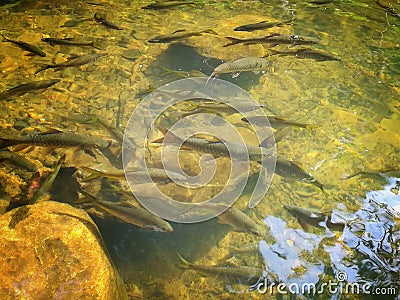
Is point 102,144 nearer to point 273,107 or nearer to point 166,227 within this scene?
point 166,227

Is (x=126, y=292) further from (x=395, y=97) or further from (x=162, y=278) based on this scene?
(x=395, y=97)

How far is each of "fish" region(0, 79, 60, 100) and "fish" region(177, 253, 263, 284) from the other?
3.22 m

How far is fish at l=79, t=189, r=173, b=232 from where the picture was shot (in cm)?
318

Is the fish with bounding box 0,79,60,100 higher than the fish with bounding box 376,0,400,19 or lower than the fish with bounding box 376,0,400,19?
lower

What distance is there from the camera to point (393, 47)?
6.72 m

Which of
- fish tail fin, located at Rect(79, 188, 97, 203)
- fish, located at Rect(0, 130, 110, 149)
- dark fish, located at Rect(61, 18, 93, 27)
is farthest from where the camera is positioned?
dark fish, located at Rect(61, 18, 93, 27)

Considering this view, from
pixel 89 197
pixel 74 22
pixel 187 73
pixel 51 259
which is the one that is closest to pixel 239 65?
pixel 187 73

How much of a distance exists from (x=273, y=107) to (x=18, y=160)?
3448 mm

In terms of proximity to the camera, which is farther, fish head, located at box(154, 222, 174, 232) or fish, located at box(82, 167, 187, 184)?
fish, located at box(82, 167, 187, 184)

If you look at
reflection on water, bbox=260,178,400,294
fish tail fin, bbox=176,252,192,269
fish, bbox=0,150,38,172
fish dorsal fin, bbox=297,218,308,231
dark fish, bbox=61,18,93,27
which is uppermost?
dark fish, bbox=61,18,93,27

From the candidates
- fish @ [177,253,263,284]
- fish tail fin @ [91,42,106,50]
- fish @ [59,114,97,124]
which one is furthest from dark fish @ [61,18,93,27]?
fish @ [177,253,263,284]

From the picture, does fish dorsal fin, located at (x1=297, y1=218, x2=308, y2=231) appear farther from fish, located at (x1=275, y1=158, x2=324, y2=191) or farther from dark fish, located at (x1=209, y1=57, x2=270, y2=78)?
dark fish, located at (x1=209, y1=57, x2=270, y2=78)

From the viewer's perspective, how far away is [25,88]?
4605 mm

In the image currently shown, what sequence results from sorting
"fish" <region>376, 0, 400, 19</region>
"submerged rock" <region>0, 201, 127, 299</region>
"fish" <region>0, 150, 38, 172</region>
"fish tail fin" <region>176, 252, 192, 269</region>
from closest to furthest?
"submerged rock" <region>0, 201, 127, 299</region>, "fish tail fin" <region>176, 252, 192, 269</region>, "fish" <region>0, 150, 38, 172</region>, "fish" <region>376, 0, 400, 19</region>
